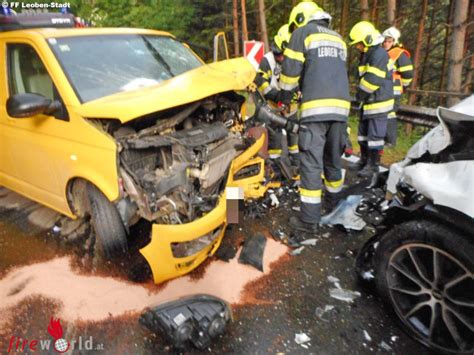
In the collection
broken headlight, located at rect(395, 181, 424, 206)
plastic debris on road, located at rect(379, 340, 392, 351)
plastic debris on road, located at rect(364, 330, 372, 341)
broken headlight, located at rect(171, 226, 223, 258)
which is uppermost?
broken headlight, located at rect(395, 181, 424, 206)

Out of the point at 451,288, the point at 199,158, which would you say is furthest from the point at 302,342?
the point at 199,158

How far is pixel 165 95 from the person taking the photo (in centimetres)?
252

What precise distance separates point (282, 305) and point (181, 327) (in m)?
0.82

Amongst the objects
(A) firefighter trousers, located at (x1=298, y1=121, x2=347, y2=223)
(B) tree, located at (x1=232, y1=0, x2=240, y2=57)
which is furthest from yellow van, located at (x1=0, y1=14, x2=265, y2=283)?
(B) tree, located at (x1=232, y1=0, x2=240, y2=57)

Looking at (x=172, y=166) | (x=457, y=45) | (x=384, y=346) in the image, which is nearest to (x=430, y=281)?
(x=384, y=346)

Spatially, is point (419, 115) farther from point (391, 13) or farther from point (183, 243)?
point (391, 13)

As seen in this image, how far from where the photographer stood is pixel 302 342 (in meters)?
2.20

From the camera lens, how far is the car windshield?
9.10 feet

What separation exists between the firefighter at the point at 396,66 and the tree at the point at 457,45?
2.28 metres

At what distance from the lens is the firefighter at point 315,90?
10.4 feet

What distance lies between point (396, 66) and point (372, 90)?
140cm

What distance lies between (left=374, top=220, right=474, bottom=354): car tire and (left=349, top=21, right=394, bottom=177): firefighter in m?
2.77

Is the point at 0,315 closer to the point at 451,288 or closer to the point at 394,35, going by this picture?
the point at 451,288

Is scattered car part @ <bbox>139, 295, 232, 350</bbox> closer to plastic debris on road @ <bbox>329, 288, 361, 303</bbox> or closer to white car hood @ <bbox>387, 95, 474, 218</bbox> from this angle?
plastic debris on road @ <bbox>329, 288, 361, 303</bbox>
